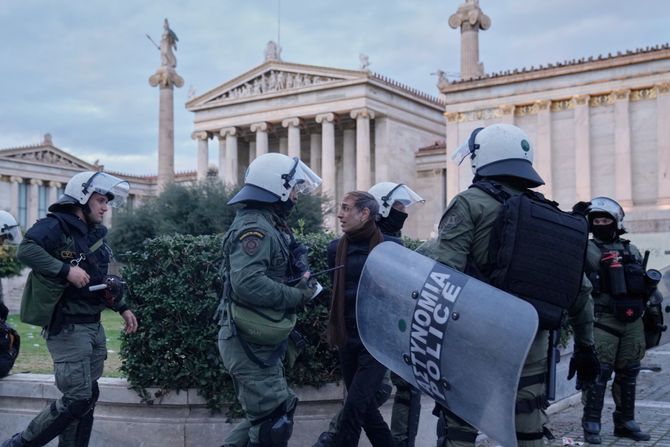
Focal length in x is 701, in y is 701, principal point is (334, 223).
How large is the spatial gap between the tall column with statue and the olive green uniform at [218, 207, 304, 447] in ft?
138

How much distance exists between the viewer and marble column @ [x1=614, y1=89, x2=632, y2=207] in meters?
30.1

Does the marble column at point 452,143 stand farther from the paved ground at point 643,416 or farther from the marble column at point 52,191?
the marble column at point 52,191

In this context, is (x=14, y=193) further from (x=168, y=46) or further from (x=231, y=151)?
(x=231, y=151)

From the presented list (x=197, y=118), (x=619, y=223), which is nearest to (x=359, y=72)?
(x=197, y=118)

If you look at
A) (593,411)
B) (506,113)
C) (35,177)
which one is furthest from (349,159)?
(593,411)

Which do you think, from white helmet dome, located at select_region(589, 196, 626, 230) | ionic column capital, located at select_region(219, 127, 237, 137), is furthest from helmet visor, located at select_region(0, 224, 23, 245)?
ionic column capital, located at select_region(219, 127, 237, 137)

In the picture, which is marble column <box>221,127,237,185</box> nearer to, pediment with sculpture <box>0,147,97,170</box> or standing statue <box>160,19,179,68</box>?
standing statue <box>160,19,179,68</box>

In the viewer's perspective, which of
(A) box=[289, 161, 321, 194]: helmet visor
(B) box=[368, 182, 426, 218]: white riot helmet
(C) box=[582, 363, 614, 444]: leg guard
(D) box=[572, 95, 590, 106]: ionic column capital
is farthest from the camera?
(D) box=[572, 95, 590, 106]: ionic column capital

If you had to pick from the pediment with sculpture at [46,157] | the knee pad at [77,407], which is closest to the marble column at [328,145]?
the pediment with sculpture at [46,157]

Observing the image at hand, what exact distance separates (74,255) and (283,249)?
1.58m

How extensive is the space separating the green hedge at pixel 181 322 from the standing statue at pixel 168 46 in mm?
42037

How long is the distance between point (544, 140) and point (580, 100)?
7.56 ft

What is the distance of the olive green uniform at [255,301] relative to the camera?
4.00 meters

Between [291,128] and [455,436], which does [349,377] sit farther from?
[291,128]
